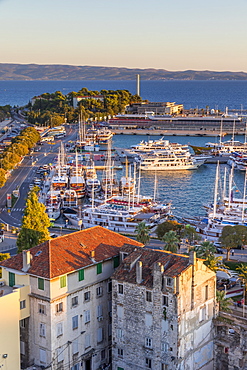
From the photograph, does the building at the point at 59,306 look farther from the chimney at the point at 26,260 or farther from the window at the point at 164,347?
the window at the point at 164,347

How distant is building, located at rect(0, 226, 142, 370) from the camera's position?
2095 cm

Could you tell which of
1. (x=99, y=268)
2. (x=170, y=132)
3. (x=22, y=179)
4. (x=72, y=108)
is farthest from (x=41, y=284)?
(x=72, y=108)

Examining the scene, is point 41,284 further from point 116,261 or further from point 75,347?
point 116,261

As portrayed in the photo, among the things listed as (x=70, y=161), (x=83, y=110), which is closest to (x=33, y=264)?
(x=70, y=161)

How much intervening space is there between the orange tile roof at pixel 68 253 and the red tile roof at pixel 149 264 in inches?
48.6

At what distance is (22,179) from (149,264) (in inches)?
1790

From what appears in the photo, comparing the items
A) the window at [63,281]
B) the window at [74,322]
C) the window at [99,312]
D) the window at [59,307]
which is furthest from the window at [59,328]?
the window at [99,312]

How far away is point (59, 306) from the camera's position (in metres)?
21.3

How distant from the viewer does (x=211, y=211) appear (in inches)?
1918

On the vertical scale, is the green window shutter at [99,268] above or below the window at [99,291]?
above

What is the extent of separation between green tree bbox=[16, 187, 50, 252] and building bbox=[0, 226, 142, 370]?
26.3ft

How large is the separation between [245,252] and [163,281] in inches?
747

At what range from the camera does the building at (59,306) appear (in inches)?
825

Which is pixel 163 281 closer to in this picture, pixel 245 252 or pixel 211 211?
pixel 245 252
